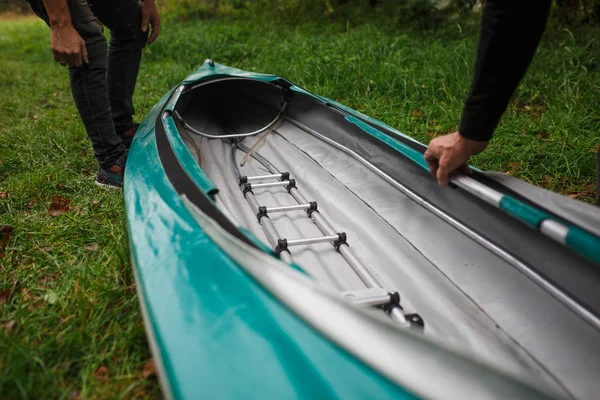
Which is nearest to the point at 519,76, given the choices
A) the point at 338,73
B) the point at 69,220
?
the point at 69,220

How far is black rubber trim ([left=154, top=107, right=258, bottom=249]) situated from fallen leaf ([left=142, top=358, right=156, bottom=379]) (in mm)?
536

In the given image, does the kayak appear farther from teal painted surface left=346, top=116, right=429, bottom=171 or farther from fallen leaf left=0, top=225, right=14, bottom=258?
fallen leaf left=0, top=225, right=14, bottom=258

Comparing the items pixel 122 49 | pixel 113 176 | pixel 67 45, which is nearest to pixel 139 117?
pixel 122 49

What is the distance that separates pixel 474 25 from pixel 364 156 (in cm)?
433

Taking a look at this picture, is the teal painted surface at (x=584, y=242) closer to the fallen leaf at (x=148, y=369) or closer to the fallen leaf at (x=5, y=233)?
the fallen leaf at (x=148, y=369)

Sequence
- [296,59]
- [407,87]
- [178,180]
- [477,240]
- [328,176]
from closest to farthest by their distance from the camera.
Result: 1. [178,180]
2. [477,240]
3. [328,176]
4. [407,87]
5. [296,59]

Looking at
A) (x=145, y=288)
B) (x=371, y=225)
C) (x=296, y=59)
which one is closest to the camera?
(x=145, y=288)

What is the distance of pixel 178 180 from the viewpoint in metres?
1.44

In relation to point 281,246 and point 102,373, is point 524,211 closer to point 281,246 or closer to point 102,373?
point 281,246

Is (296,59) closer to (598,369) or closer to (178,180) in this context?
(178,180)

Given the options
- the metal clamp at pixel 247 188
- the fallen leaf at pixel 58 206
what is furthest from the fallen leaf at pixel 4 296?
the metal clamp at pixel 247 188

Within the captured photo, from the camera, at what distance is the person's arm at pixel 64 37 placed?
6.00 feet

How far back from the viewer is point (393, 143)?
1.93 m

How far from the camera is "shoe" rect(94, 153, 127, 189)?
2404 millimetres
